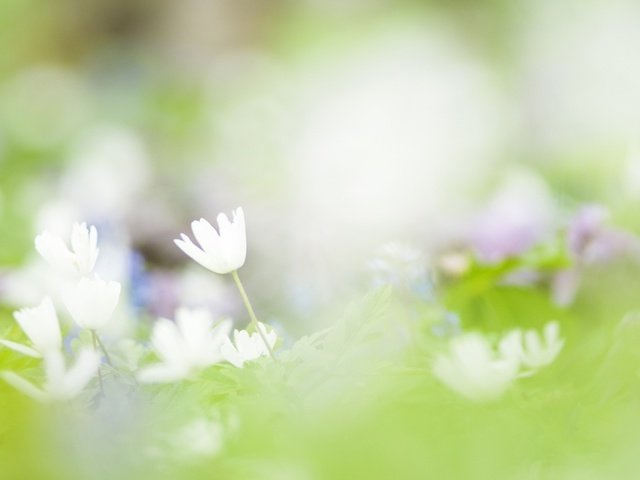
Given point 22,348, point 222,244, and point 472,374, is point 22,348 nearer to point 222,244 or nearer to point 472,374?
point 222,244

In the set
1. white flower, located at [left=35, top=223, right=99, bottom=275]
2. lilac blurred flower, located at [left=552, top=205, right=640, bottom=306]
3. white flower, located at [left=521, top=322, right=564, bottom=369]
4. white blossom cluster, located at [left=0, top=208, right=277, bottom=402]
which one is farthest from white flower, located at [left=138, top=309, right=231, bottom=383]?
lilac blurred flower, located at [left=552, top=205, right=640, bottom=306]

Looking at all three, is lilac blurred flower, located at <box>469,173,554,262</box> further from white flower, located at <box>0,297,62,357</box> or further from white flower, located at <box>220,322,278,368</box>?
white flower, located at <box>0,297,62,357</box>

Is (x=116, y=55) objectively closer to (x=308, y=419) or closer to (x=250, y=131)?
(x=250, y=131)

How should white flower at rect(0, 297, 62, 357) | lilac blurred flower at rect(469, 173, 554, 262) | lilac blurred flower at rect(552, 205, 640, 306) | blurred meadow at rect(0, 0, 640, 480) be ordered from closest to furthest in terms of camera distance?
blurred meadow at rect(0, 0, 640, 480) → white flower at rect(0, 297, 62, 357) → lilac blurred flower at rect(552, 205, 640, 306) → lilac blurred flower at rect(469, 173, 554, 262)

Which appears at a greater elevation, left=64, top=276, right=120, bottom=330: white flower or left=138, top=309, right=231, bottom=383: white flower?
left=64, top=276, right=120, bottom=330: white flower

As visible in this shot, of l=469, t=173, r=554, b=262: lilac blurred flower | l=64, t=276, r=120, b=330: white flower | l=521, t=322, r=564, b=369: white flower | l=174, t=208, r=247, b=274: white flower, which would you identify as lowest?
l=64, t=276, r=120, b=330: white flower

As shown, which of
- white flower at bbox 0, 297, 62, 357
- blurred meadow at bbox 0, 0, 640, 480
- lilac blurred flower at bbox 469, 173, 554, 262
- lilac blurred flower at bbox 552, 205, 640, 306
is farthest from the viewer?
lilac blurred flower at bbox 469, 173, 554, 262

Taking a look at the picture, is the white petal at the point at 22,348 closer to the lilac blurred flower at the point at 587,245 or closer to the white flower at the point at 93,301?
the white flower at the point at 93,301

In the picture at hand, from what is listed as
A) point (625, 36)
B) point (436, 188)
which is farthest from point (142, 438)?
point (625, 36)
